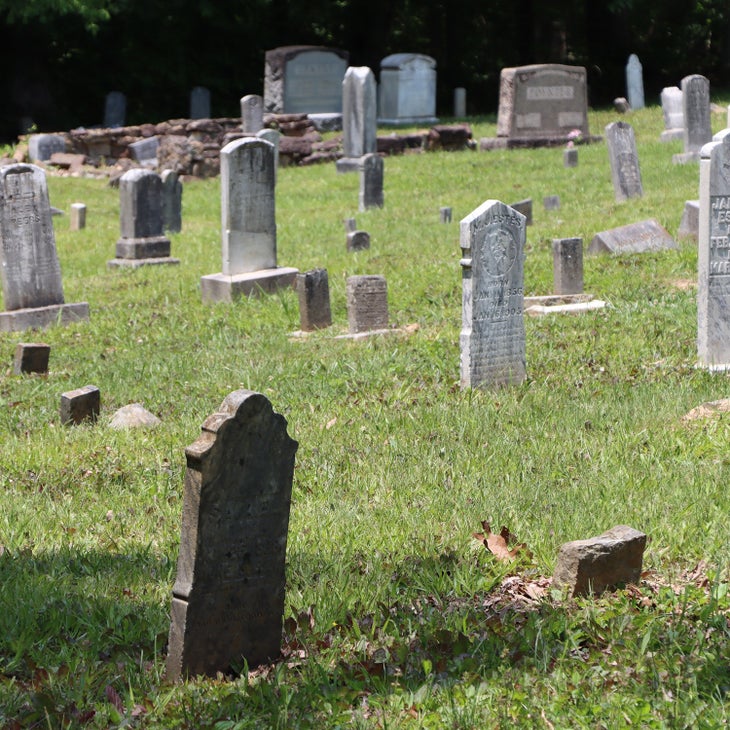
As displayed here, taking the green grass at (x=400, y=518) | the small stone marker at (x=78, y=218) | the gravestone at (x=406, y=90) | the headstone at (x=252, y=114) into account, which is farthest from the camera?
the gravestone at (x=406, y=90)

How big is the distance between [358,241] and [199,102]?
2405cm

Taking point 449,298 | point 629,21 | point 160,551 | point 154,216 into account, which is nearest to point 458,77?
point 629,21

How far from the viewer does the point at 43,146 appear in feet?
95.3

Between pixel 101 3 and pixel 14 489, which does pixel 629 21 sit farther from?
pixel 14 489

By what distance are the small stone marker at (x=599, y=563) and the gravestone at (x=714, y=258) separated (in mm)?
4421

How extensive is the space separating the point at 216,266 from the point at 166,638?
40.9ft

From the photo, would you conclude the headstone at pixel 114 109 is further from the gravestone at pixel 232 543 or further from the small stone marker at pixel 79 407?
the gravestone at pixel 232 543

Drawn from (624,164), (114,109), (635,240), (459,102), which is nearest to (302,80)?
(459,102)

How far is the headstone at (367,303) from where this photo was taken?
11.3 metres

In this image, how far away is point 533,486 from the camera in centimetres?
617

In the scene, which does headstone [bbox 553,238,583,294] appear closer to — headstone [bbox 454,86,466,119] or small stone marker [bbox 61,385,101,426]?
small stone marker [bbox 61,385,101,426]

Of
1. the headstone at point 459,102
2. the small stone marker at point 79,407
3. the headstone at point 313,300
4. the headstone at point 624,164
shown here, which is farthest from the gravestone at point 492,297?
the headstone at point 459,102

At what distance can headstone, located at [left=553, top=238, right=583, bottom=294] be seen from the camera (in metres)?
12.0

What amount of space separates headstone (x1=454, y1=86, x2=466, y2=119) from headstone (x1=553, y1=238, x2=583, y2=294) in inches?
1008
